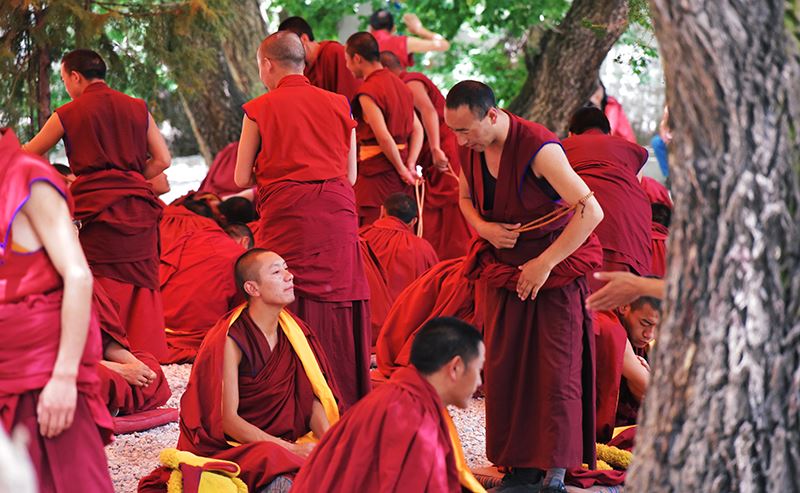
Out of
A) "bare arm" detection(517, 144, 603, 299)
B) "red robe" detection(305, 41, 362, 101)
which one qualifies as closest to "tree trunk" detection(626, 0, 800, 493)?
"bare arm" detection(517, 144, 603, 299)

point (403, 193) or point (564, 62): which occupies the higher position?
point (564, 62)

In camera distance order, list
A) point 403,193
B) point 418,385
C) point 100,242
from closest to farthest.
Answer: point 418,385 → point 100,242 → point 403,193

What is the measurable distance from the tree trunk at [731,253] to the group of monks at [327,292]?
0.67 meters

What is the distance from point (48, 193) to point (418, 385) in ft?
3.88

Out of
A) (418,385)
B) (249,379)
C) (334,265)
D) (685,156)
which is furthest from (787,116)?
(334,265)

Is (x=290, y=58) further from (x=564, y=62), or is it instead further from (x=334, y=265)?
(x=564, y=62)

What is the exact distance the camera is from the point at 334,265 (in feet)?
17.8

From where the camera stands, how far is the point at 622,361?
5281 mm

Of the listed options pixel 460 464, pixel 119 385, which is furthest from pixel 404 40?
pixel 460 464

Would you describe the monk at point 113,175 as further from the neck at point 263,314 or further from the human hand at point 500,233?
the human hand at point 500,233

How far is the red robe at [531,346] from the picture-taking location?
4.53 metres

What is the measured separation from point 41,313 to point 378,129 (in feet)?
16.2

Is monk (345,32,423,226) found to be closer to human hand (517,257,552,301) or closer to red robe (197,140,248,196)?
red robe (197,140,248,196)

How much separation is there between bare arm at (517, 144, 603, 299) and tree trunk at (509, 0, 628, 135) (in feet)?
16.8
